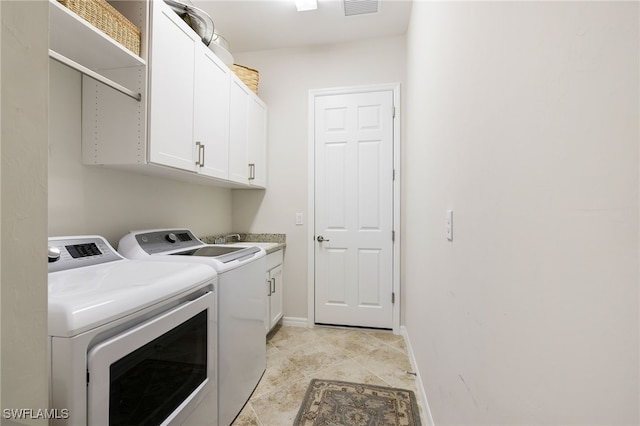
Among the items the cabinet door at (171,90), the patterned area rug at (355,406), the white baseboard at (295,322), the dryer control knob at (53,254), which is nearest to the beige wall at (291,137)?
the white baseboard at (295,322)

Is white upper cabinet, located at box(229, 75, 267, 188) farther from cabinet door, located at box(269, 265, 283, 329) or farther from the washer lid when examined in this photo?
the washer lid

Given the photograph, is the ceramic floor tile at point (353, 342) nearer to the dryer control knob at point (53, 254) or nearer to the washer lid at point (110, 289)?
the washer lid at point (110, 289)

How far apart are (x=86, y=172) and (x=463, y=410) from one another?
6.55 feet

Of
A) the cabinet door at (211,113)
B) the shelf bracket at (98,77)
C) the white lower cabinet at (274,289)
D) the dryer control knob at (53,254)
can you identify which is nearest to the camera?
the shelf bracket at (98,77)

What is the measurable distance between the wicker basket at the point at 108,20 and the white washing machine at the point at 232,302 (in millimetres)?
986

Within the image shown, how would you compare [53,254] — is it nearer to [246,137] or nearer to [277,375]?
[277,375]

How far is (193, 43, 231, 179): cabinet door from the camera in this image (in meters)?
1.82

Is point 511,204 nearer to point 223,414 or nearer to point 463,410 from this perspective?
point 463,410

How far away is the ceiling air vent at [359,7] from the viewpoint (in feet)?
7.40

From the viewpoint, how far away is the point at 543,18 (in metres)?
0.53

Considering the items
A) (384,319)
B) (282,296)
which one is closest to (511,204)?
(384,319)

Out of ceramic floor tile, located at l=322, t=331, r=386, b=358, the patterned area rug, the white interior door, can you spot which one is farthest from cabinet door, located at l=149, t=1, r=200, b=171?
ceramic floor tile, located at l=322, t=331, r=386, b=358

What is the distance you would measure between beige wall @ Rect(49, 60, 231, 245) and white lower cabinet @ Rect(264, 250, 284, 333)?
852 millimetres

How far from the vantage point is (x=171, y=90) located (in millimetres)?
1567
